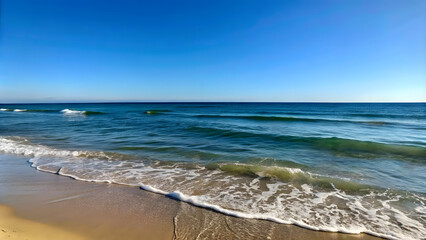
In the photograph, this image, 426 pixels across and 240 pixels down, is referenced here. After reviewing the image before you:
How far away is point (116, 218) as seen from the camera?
3.80m

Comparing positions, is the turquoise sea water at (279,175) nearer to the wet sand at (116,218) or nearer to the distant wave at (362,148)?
the distant wave at (362,148)

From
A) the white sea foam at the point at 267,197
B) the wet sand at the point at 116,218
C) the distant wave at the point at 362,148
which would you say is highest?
the distant wave at the point at 362,148

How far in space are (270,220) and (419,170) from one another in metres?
6.85

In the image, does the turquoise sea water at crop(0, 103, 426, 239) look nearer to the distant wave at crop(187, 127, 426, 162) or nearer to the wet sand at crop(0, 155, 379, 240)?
the distant wave at crop(187, 127, 426, 162)

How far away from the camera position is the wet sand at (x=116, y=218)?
3.37 metres

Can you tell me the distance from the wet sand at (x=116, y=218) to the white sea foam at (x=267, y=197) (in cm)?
29

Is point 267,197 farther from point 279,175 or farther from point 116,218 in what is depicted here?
point 116,218

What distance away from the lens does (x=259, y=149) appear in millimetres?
9867

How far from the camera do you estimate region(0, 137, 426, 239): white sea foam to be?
12.6 feet

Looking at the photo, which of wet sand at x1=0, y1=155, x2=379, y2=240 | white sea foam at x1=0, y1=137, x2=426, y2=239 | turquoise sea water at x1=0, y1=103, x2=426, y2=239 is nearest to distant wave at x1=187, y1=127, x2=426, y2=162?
turquoise sea water at x1=0, y1=103, x2=426, y2=239

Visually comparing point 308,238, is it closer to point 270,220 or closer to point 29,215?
point 270,220

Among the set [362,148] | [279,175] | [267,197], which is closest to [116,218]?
[267,197]

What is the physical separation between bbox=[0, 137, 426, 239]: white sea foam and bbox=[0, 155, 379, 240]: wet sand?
11.4 inches

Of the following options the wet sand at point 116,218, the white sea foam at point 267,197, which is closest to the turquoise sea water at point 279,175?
the white sea foam at point 267,197
